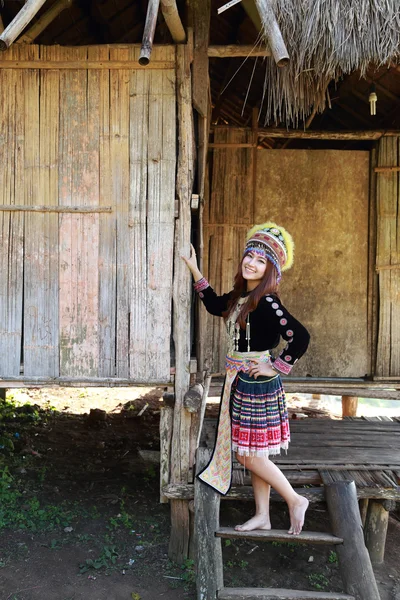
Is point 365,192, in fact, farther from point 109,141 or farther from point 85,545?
point 85,545

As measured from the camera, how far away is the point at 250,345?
122 inches

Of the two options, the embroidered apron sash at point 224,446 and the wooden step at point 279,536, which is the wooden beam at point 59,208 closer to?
the embroidered apron sash at point 224,446

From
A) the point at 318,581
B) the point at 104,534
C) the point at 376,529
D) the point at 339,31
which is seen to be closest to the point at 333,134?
the point at 339,31

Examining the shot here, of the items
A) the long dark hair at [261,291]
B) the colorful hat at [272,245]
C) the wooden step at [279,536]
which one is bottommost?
the wooden step at [279,536]

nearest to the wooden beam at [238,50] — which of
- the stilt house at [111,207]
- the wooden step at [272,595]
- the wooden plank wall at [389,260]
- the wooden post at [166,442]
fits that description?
the stilt house at [111,207]

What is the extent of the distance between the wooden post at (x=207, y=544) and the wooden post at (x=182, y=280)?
1.23 feet

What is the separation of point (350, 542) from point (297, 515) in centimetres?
33

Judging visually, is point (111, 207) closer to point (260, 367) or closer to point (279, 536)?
point (260, 367)

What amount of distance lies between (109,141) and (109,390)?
17.6ft

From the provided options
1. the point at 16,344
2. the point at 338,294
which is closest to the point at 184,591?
the point at 16,344

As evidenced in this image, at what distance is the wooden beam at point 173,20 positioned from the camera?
3.22m

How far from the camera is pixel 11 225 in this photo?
146 inches

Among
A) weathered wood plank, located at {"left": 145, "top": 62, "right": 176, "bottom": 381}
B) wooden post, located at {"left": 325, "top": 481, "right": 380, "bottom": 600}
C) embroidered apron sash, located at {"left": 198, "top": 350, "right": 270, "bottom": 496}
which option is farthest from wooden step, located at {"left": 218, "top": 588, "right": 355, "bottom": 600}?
weathered wood plank, located at {"left": 145, "top": 62, "right": 176, "bottom": 381}

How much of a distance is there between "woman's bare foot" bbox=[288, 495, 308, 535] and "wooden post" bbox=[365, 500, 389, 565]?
1.03 metres
